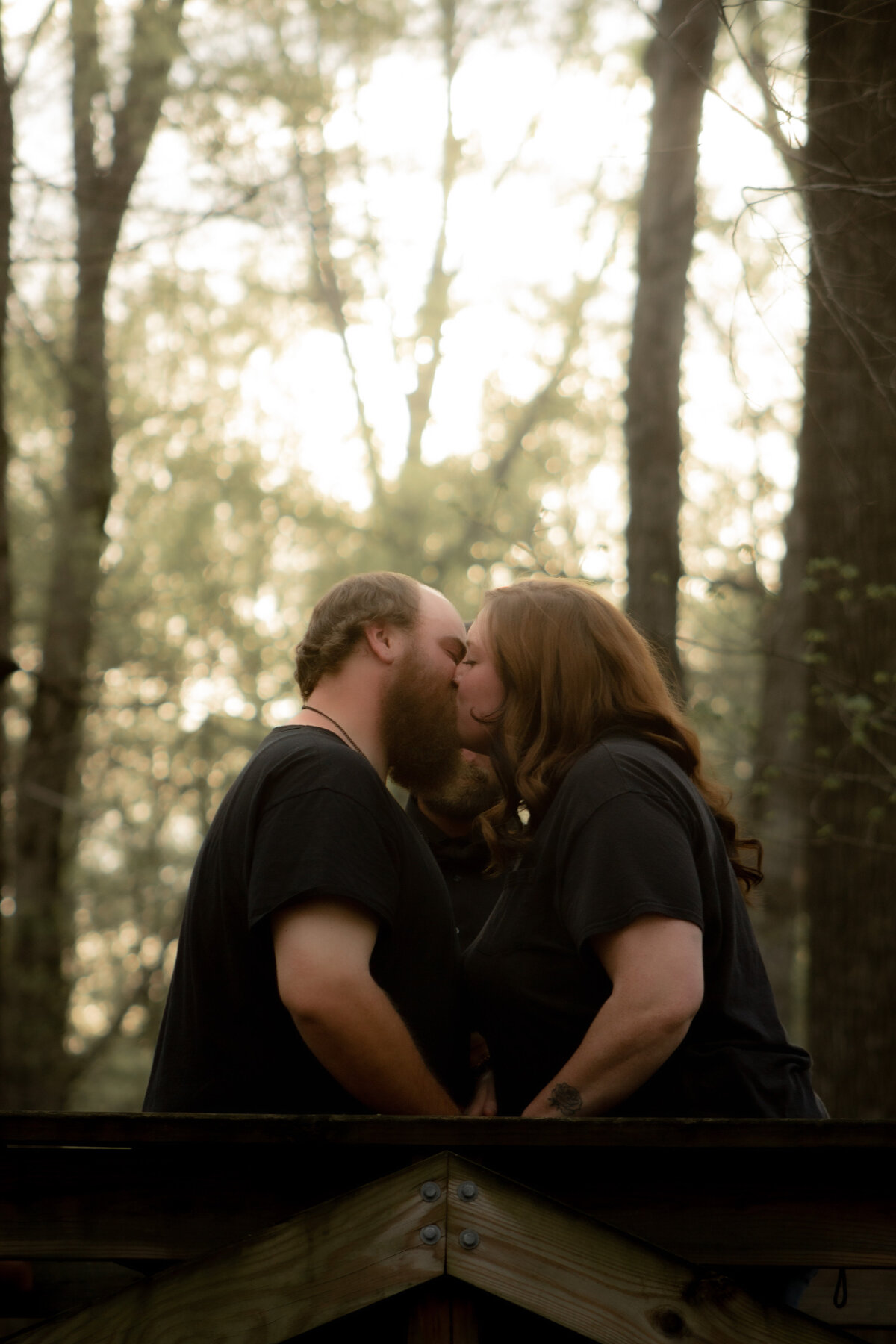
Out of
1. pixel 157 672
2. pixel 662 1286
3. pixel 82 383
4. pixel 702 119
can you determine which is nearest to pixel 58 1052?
pixel 157 672

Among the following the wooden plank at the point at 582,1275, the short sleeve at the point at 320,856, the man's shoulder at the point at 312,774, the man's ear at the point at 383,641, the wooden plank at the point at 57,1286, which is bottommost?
the wooden plank at the point at 57,1286

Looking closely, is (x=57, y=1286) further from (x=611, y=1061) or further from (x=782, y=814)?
(x=782, y=814)

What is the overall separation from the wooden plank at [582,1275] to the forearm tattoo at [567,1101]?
1.65ft

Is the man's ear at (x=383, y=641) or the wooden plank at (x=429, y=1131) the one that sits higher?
the man's ear at (x=383, y=641)

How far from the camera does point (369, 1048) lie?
90.9 inches

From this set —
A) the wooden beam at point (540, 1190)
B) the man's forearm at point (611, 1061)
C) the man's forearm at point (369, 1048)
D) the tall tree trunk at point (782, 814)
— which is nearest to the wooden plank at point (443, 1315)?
the wooden beam at point (540, 1190)

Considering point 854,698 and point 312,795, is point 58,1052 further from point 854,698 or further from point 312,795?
point 312,795

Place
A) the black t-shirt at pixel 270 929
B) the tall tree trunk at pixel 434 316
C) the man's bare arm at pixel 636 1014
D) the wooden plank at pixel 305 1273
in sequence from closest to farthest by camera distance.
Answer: the wooden plank at pixel 305 1273 < the man's bare arm at pixel 636 1014 < the black t-shirt at pixel 270 929 < the tall tree trunk at pixel 434 316

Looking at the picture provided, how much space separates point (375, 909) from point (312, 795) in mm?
261

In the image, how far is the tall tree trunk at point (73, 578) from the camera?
10.6m

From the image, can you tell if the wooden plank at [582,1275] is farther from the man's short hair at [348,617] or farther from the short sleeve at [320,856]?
the man's short hair at [348,617]

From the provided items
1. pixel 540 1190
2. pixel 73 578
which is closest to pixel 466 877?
pixel 540 1190

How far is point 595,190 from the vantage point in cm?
1536

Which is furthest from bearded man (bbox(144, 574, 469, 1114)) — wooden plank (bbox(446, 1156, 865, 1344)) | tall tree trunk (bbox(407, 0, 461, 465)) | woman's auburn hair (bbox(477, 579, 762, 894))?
tall tree trunk (bbox(407, 0, 461, 465))
